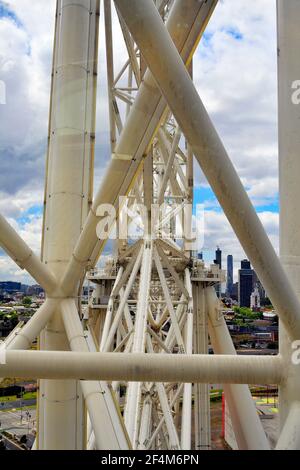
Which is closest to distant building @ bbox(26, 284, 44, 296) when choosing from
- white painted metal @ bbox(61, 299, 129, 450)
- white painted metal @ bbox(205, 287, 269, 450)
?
white painted metal @ bbox(61, 299, 129, 450)

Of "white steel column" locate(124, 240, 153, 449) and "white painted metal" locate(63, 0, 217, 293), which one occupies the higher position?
"white painted metal" locate(63, 0, 217, 293)

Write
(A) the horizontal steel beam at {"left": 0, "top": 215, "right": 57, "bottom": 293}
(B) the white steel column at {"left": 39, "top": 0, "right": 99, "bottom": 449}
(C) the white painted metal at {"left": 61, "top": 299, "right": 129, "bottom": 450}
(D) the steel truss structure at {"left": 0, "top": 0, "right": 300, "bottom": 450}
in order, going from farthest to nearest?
1. (B) the white steel column at {"left": 39, "top": 0, "right": 99, "bottom": 449}
2. (A) the horizontal steel beam at {"left": 0, "top": 215, "right": 57, "bottom": 293}
3. (C) the white painted metal at {"left": 61, "top": 299, "right": 129, "bottom": 450}
4. (D) the steel truss structure at {"left": 0, "top": 0, "right": 300, "bottom": 450}


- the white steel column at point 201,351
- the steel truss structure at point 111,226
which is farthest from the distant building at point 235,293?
the steel truss structure at point 111,226

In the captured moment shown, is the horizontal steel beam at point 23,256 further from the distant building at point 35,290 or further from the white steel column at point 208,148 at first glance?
the white steel column at point 208,148

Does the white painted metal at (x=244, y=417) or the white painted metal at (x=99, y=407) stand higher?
the white painted metal at (x=99, y=407)

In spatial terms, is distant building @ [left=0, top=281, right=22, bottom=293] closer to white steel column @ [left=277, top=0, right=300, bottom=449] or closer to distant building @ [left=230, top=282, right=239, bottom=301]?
white steel column @ [left=277, top=0, right=300, bottom=449]

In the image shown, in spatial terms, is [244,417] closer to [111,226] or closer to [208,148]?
[111,226]
